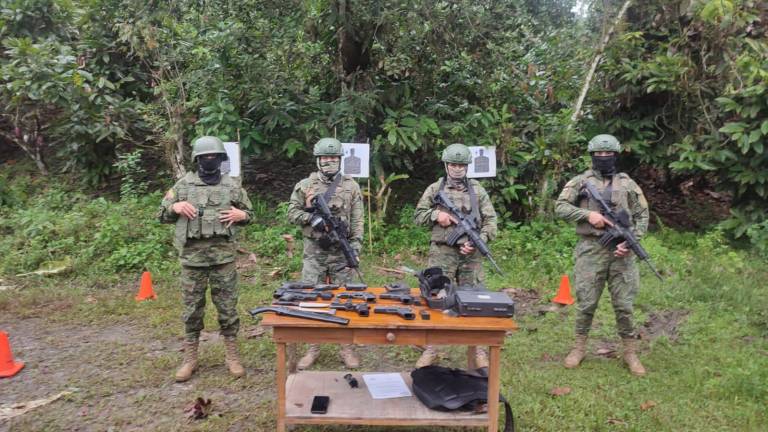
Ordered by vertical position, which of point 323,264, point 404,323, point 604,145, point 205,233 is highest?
point 604,145

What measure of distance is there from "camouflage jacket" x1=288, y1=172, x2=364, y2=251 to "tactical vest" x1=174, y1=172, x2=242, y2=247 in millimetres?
676

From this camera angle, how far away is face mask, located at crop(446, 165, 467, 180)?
209 inches

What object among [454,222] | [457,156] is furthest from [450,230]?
[457,156]

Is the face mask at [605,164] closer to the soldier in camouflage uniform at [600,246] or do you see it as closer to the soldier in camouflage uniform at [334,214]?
the soldier in camouflage uniform at [600,246]

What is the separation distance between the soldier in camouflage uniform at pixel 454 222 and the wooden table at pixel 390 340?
4.60 feet

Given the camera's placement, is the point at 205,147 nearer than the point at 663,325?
Yes

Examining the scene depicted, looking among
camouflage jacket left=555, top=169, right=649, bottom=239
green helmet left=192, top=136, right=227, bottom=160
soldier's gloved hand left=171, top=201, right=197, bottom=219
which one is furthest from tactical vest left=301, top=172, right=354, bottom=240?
camouflage jacket left=555, top=169, right=649, bottom=239

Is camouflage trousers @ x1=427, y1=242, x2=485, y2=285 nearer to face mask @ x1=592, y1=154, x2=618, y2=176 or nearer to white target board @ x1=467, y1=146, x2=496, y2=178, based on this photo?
face mask @ x1=592, y1=154, x2=618, y2=176

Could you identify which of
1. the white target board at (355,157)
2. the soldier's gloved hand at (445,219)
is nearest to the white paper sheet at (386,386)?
the soldier's gloved hand at (445,219)

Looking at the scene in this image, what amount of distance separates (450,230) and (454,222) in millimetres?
103

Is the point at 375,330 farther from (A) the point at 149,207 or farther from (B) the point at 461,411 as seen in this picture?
(A) the point at 149,207

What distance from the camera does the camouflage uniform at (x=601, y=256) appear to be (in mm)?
5148

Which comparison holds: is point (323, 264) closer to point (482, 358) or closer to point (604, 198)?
point (482, 358)

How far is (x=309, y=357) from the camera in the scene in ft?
17.7
